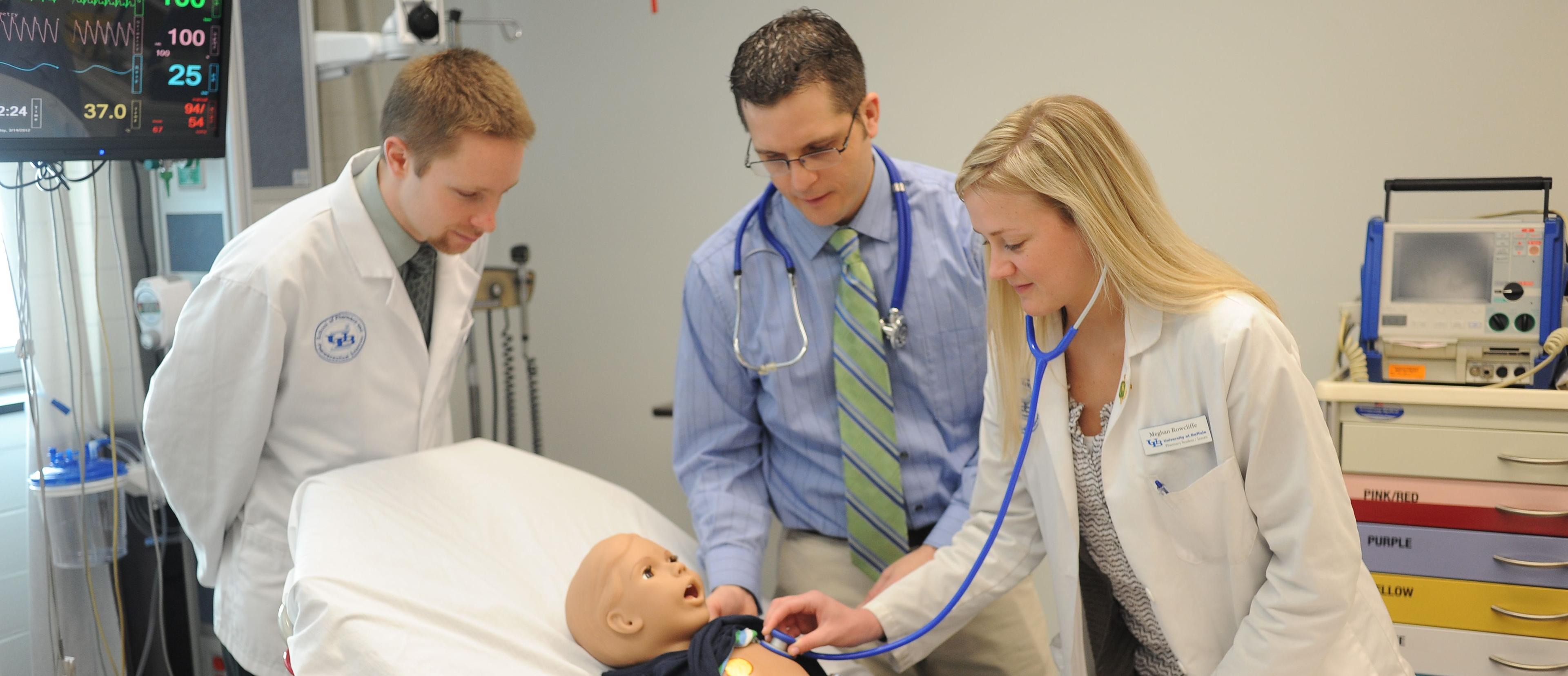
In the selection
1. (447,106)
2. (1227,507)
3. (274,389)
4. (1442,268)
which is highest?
(447,106)

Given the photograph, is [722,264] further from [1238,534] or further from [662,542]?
[1238,534]

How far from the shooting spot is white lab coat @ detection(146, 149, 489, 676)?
5.23 ft

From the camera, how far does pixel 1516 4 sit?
2.53 m

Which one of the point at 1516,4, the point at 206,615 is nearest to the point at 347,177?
the point at 206,615

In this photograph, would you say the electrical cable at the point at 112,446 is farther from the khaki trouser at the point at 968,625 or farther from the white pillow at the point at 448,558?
the khaki trouser at the point at 968,625

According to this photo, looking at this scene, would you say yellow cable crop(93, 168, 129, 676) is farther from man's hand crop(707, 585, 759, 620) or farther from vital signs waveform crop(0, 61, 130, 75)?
man's hand crop(707, 585, 759, 620)

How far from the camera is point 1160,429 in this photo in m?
1.29

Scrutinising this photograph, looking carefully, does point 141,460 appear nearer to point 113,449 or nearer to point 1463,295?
point 113,449

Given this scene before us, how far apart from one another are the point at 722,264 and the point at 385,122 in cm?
61

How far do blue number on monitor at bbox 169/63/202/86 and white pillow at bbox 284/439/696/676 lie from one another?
0.82m

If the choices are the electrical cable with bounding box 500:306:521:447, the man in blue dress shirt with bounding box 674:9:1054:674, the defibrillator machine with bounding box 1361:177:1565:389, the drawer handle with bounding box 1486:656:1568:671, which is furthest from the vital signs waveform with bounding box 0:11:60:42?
the drawer handle with bounding box 1486:656:1568:671

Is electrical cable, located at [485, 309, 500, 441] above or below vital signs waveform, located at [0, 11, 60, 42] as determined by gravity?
below

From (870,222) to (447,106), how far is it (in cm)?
71

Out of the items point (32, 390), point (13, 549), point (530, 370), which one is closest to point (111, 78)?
point (32, 390)
